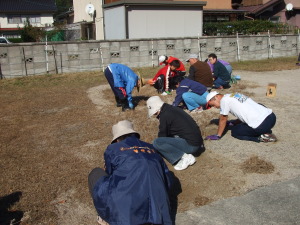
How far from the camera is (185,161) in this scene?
4434 mm

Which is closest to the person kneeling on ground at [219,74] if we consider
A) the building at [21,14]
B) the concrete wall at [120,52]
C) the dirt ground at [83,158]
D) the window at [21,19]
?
the dirt ground at [83,158]

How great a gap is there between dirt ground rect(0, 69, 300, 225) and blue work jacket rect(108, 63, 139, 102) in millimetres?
591

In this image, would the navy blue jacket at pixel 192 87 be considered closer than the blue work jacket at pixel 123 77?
Yes

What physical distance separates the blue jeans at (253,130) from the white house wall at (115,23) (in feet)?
42.7

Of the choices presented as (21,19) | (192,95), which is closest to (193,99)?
(192,95)

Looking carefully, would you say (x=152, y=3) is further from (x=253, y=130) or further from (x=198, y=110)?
(x=253, y=130)

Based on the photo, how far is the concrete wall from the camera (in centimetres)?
1261

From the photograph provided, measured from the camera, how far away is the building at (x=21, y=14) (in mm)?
39031

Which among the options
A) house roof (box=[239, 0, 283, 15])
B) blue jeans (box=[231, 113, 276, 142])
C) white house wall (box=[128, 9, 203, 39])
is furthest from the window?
blue jeans (box=[231, 113, 276, 142])

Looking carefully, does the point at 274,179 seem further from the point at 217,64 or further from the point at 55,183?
the point at 217,64

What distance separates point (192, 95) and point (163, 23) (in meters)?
11.7

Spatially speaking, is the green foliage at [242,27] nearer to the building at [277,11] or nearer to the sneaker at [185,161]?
the building at [277,11]

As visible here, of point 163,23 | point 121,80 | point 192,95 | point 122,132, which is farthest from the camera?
point 163,23

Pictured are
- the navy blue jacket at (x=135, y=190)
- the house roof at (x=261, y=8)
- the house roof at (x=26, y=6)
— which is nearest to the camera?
the navy blue jacket at (x=135, y=190)
